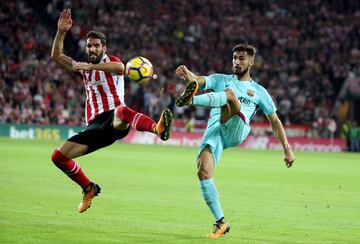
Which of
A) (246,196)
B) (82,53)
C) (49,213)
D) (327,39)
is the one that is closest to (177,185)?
(246,196)

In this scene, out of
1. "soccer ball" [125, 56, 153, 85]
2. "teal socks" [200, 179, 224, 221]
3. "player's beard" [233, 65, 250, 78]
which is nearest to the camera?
"teal socks" [200, 179, 224, 221]

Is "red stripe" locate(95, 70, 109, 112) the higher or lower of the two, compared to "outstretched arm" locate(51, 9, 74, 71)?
lower

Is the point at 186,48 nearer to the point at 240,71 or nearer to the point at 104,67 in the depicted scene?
the point at 104,67

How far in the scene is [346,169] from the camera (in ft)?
73.7

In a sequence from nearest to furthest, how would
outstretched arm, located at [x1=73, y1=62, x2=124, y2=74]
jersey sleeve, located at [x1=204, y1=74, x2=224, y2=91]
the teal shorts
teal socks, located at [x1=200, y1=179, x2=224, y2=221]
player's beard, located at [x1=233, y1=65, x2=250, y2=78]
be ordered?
teal socks, located at [x1=200, y1=179, x2=224, y2=221] → the teal shorts → player's beard, located at [x1=233, y1=65, x2=250, y2=78] → jersey sleeve, located at [x1=204, y1=74, x2=224, y2=91] → outstretched arm, located at [x1=73, y1=62, x2=124, y2=74]

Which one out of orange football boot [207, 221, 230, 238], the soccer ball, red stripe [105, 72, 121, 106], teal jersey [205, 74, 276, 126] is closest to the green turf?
orange football boot [207, 221, 230, 238]

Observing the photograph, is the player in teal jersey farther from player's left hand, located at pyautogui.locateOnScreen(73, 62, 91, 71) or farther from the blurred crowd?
the blurred crowd

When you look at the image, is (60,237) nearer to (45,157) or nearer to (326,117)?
(45,157)

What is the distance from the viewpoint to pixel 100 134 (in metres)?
10.5

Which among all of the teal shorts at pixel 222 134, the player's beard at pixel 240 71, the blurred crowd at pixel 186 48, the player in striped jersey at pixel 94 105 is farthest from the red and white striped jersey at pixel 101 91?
the blurred crowd at pixel 186 48

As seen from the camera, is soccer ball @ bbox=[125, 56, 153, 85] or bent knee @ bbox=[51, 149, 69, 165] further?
bent knee @ bbox=[51, 149, 69, 165]

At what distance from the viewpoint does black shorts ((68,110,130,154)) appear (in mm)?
10523

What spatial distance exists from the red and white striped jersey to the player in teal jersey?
1582 millimetres

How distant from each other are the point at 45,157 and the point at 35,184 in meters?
8.01
